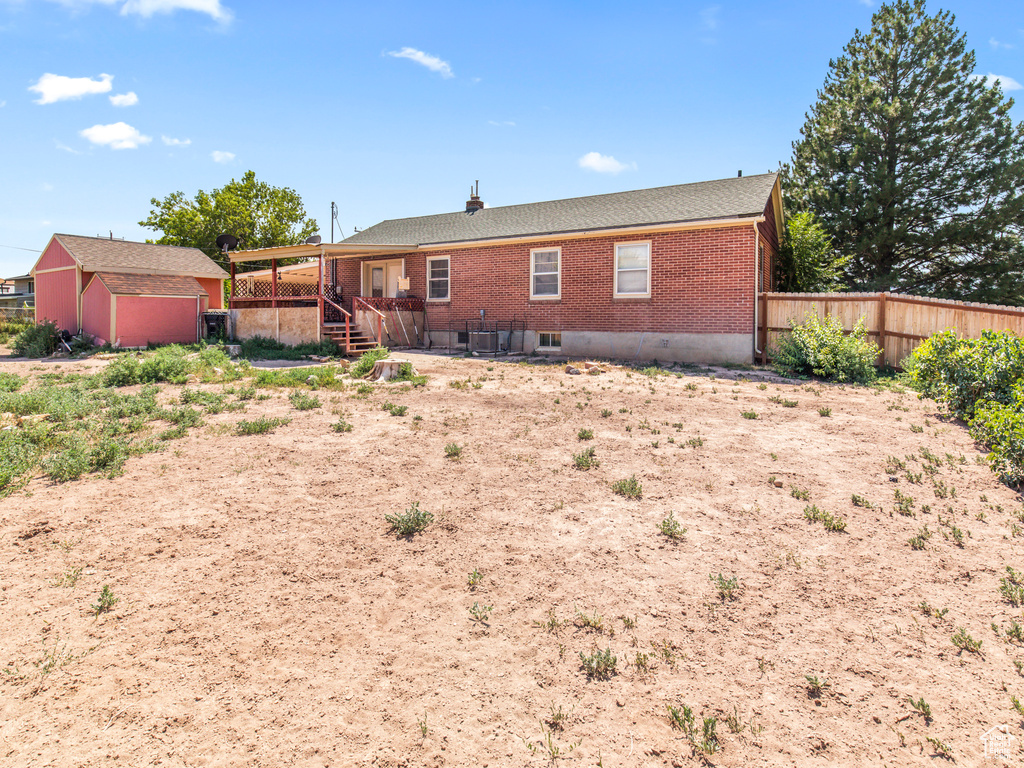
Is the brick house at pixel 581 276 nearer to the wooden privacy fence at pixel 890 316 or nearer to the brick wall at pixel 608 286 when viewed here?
the brick wall at pixel 608 286

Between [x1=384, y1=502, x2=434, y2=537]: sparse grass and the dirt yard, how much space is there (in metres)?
0.10

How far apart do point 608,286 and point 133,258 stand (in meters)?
18.9

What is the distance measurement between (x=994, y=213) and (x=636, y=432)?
2230 cm

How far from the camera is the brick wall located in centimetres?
1498

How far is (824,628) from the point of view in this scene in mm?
3240

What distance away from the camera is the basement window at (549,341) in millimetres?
17984

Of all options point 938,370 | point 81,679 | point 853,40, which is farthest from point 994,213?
point 81,679

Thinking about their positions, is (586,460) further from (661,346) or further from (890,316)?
(890,316)

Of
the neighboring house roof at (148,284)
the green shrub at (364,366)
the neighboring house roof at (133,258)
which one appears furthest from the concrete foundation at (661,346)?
the neighboring house roof at (133,258)

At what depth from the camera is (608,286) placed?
1681 centimetres

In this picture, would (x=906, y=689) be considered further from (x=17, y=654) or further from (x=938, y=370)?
(x=938, y=370)

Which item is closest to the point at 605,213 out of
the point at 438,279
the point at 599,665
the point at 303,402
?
the point at 438,279

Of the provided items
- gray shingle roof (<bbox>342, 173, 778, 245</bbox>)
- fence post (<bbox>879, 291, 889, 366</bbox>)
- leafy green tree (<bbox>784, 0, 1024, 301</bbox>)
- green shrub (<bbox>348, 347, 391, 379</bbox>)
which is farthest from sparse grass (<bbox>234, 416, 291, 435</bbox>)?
leafy green tree (<bbox>784, 0, 1024, 301</bbox>)

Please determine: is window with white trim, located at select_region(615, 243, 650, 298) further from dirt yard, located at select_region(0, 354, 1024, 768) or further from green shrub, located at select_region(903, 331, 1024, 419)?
dirt yard, located at select_region(0, 354, 1024, 768)
